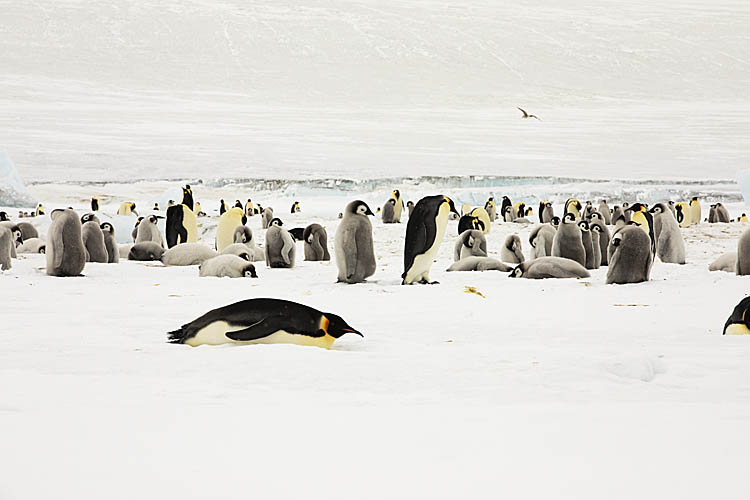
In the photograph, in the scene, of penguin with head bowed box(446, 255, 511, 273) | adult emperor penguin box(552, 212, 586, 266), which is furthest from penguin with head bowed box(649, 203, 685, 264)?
penguin with head bowed box(446, 255, 511, 273)

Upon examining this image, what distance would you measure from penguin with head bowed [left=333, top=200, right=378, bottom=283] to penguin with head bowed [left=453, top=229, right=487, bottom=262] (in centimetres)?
156

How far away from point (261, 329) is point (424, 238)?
249 centimetres

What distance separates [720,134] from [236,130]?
60.5 ft

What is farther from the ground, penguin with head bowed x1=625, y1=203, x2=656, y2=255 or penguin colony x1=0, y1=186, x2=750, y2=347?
penguin with head bowed x1=625, y1=203, x2=656, y2=255

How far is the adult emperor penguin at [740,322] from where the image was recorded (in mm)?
2475

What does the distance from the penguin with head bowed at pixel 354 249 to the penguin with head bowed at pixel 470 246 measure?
1.56 meters

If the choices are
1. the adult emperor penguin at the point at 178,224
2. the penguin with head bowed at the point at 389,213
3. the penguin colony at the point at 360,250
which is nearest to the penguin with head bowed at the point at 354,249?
the penguin colony at the point at 360,250

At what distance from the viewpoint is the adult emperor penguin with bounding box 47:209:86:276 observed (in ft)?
14.2

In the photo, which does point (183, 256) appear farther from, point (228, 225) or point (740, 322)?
point (740, 322)

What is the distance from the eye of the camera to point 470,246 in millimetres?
5988

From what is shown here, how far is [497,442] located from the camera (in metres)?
1.27

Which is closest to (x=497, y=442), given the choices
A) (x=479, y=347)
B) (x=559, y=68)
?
(x=479, y=347)

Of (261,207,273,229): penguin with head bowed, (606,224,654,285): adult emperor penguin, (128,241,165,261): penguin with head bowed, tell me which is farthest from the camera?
(261,207,273,229): penguin with head bowed

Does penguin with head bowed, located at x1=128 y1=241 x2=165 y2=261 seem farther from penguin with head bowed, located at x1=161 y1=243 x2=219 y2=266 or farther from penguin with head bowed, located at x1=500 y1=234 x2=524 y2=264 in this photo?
penguin with head bowed, located at x1=500 y1=234 x2=524 y2=264
